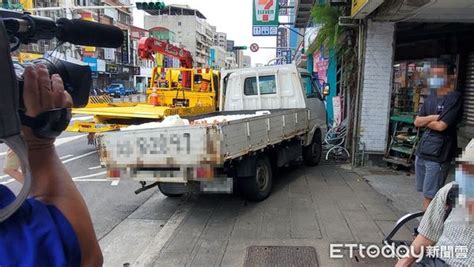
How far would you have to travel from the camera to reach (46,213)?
100cm

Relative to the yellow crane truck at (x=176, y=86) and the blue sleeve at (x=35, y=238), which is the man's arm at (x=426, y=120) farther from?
the yellow crane truck at (x=176, y=86)

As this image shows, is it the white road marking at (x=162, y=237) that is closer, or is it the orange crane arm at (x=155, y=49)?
the white road marking at (x=162, y=237)

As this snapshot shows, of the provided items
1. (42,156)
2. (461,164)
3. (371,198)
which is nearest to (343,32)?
(371,198)

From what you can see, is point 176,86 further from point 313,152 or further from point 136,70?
point 136,70

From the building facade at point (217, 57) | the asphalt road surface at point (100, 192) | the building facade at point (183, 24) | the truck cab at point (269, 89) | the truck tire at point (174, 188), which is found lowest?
the asphalt road surface at point (100, 192)

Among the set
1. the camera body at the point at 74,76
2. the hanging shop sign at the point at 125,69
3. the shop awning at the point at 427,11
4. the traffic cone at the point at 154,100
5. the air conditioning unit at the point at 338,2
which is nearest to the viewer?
the camera body at the point at 74,76

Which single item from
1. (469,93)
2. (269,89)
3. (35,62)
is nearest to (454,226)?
(35,62)

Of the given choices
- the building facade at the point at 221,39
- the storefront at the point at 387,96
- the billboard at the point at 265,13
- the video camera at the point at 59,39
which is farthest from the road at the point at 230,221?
the building facade at the point at 221,39

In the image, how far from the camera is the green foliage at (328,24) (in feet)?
28.3

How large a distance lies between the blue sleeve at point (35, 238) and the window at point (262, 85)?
273 inches

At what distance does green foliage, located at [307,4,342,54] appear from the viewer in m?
8.62

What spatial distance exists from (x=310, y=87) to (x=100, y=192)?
480 cm

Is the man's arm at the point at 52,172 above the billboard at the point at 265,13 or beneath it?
beneath

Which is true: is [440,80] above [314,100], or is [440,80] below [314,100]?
above
